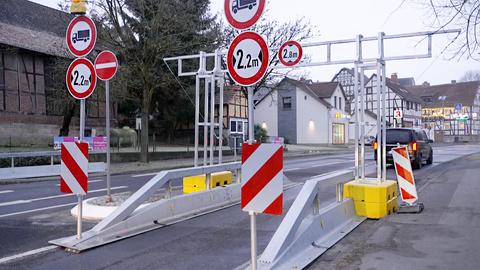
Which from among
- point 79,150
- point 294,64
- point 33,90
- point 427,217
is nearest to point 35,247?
point 79,150

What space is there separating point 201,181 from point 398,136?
12.6 m

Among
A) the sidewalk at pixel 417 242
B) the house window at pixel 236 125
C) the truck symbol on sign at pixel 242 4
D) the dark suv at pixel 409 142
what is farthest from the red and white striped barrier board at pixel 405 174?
the house window at pixel 236 125

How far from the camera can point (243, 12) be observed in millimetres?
4781

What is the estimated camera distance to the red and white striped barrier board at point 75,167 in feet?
22.6

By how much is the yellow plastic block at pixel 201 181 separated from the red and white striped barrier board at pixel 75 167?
146 inches

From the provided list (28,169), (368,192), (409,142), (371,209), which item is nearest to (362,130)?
(368,192)

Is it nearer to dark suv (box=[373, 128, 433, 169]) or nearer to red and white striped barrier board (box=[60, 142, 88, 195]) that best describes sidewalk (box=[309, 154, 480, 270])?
red and white striped barrier board (box=[60, 142, 88, 195])

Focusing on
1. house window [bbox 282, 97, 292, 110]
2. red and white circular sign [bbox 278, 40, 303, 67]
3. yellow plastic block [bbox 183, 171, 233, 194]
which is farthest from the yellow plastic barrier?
house window [bbox 282, 97, 292, 110]

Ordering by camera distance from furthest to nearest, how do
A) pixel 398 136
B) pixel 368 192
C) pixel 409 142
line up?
pixel 398 136
pixel 409 142
pixel 368 192

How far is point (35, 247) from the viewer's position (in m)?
6.80

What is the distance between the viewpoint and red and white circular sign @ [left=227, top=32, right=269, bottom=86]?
464 cm

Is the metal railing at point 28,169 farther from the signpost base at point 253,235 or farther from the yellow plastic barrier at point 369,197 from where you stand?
the signpost base at point 253,235

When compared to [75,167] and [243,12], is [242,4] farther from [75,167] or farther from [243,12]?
[75,167]

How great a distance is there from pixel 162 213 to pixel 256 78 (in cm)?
455
